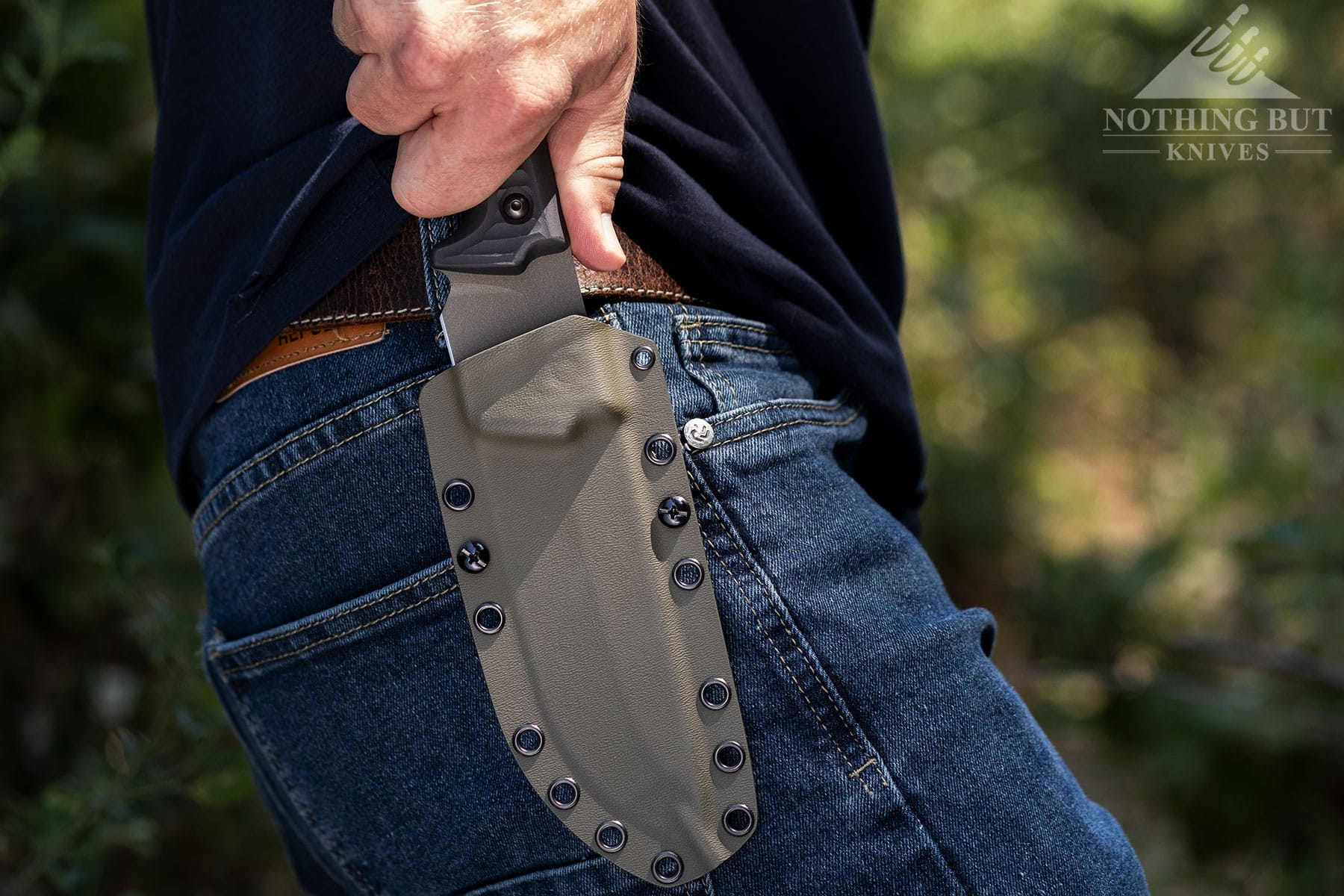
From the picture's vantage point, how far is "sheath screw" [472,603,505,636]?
0.78 m

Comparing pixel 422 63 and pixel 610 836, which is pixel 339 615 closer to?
pixel 610 836

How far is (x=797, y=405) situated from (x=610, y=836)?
0.35 meters

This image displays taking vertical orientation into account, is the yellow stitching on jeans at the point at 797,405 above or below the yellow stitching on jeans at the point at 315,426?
below

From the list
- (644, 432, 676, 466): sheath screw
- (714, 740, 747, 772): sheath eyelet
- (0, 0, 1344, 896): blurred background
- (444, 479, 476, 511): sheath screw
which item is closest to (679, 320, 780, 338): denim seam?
(644, 432, 676, 466): sheath screw

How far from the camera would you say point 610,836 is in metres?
0.79

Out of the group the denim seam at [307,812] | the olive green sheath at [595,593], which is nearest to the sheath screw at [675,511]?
the olive green sheath at [595,593]

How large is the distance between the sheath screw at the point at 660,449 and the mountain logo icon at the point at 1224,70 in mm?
3215

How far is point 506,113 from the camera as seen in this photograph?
0.72 m

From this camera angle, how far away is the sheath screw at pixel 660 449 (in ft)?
2.58

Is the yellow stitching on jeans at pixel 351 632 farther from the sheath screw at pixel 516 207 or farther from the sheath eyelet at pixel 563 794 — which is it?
the sheath screw at pixel 516 207

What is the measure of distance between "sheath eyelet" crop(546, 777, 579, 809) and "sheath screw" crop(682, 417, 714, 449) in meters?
0.25

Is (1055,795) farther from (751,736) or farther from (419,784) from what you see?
(419,784)

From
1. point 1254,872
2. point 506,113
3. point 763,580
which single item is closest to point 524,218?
point 506,113

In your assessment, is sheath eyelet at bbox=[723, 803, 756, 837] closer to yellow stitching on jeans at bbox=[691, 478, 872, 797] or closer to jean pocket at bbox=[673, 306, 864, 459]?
yellow stitching on jeans at bbox=[691, 478, 872, 797]
